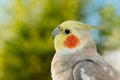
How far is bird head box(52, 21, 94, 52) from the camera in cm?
119

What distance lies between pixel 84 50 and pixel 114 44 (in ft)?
8.85

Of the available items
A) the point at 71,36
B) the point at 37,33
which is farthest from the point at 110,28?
the point at 71,36

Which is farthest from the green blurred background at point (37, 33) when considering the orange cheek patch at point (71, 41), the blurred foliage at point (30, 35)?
the orange cheek patch at point (71, 41)

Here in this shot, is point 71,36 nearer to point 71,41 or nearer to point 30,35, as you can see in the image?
point 71,41

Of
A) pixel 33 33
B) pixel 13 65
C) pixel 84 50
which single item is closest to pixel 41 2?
pixel 33 33

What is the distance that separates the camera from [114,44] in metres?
3.87

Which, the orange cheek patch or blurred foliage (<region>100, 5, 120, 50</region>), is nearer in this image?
the orange cheek patch

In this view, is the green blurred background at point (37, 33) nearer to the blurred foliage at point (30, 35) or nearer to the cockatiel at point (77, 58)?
the blurred foliage at point (30, 35)

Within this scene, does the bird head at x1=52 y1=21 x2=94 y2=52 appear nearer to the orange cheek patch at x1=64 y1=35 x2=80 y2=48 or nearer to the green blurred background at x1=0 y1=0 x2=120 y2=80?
the orange cheek patch at x1=64 y1=35 x2=80 y2=48

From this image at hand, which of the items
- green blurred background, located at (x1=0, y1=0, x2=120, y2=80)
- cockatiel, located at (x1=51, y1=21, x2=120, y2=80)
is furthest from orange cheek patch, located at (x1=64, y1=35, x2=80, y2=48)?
green blurred background, located at (x1=0, y1=0, x2=120, y2=80)

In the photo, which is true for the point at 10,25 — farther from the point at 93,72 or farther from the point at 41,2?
the point at 93,72

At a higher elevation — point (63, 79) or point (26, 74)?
point (63, 79)

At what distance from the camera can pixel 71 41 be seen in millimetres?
1220

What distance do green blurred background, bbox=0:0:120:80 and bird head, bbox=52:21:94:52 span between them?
2.53 m
